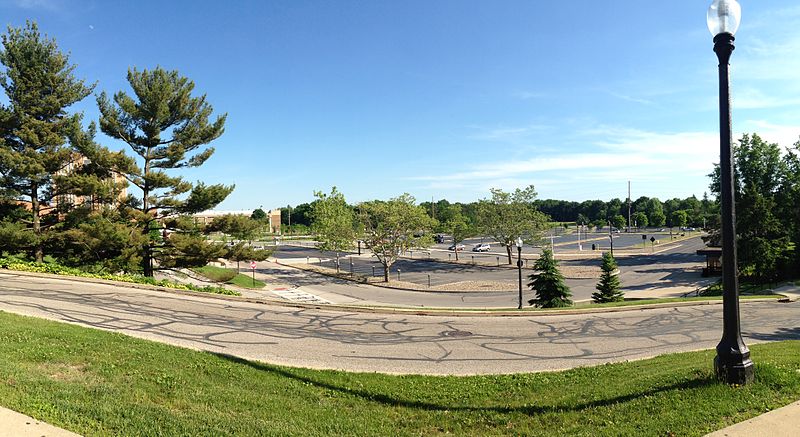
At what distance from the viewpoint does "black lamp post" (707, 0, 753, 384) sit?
18.4ft

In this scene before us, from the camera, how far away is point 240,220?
2759 centimetres

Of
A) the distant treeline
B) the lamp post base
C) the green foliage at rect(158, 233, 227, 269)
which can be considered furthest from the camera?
the distant treeline

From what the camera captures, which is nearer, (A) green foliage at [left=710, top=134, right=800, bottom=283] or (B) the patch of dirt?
(B) the patch of dirt

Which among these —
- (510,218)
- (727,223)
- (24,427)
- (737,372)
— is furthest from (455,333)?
(510,218)

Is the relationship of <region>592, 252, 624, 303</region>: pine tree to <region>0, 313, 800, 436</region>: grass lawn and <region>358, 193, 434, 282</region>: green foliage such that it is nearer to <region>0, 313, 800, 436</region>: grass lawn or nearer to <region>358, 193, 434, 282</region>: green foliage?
<region>0, 313, 800, 436</region>: grass lawn

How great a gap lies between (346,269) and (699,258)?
4194 centimetres

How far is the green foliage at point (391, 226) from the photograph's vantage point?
3916 cm

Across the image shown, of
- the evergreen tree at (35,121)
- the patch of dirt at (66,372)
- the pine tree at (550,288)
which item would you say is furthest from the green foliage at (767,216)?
the evergreen tree at (35,121)

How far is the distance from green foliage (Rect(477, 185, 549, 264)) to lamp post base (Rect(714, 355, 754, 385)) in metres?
41.6

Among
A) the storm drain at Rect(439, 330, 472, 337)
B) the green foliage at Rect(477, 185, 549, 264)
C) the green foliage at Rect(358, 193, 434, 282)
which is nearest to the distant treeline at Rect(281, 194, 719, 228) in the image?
the green foliage at Rect(477, 185, 549, 264)

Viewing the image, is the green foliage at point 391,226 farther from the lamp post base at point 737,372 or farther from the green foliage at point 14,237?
the lamp post base at point 737,372

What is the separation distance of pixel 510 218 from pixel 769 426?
4430cm

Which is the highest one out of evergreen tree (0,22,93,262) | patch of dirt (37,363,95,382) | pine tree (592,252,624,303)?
evergreen tree (0,22,93,262)

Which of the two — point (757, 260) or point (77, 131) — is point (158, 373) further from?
point (757, 260)
